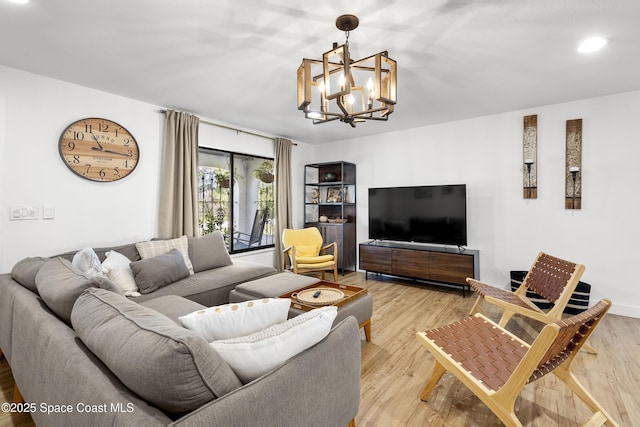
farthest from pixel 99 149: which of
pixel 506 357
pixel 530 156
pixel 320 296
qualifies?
pixel 530 156

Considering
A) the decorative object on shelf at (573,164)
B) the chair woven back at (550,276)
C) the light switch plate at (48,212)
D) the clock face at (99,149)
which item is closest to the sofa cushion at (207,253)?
the clock face at (99,149)

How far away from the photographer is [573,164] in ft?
11.3

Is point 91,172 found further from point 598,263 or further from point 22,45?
point 598,263

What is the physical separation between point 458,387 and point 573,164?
3055 mm

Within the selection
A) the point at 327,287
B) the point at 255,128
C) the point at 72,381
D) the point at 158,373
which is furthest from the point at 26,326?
the point at 255,128

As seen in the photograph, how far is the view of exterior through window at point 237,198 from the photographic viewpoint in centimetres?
418

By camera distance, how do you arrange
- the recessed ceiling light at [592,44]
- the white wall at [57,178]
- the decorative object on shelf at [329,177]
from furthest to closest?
the decorative object on shelf at [329,177] < the white wall at [57,178] < the recessed ceiling light at [592,44]

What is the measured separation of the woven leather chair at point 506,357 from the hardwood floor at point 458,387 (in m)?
0.16

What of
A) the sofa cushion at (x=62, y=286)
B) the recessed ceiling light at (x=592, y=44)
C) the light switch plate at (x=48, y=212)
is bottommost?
the sofa cushion at (x=62, y=286)

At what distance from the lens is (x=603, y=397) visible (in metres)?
1.85

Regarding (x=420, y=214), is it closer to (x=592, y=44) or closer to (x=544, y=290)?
(x=544, y=290)

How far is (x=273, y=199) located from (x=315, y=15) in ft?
11.0

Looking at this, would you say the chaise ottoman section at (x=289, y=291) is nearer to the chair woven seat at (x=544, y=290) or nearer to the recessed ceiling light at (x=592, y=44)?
the chair woven seat at (x=544, y=290)

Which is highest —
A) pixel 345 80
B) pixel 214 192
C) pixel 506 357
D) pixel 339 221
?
pixel 345 80
